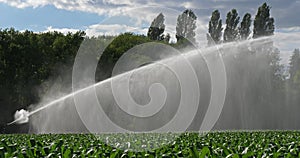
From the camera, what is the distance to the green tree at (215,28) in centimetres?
6594

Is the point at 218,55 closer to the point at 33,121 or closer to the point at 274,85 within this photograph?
the point at 274,85

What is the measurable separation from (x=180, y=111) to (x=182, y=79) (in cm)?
260

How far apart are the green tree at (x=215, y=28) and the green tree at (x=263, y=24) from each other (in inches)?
276

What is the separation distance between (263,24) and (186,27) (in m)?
11.2

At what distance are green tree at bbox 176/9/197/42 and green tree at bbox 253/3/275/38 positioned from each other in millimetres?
9058

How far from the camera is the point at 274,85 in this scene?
44.7m

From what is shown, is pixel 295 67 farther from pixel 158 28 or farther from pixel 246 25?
pixel 158 28

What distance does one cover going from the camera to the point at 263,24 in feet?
195

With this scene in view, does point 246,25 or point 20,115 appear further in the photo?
point 246,25

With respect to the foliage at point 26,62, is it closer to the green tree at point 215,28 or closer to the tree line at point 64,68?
the tree line at point 64,68

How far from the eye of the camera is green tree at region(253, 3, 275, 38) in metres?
59.4

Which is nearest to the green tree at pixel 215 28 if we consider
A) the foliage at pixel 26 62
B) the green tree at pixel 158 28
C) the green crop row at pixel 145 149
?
the green tree at pixel 158 28

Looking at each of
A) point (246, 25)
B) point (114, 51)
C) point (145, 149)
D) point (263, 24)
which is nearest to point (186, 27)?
point (246, 25)

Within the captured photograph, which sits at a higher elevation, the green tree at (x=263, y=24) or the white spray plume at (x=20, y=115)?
the green tree at (x=263, y=24)
